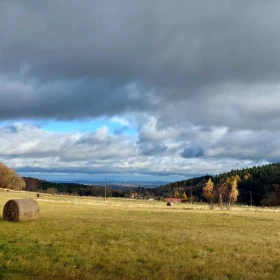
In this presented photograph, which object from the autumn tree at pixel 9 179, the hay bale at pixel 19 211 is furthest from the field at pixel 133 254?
the autumn tree at pixel 9 179

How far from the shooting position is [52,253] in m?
14.6

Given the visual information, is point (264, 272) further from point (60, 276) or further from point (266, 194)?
point (266, 194)

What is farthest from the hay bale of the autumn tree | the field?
the autumn tree

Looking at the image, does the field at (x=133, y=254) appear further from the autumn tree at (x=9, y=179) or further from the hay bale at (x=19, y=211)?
the autumn tree at (x=9, y=179)

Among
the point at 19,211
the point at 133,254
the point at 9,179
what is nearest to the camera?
the point at 133,254

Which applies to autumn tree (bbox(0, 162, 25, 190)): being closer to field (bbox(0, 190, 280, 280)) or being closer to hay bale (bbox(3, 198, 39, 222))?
hay bale (bbox(3, 198, 39, 222))

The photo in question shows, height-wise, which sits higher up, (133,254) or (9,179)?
(9,179)

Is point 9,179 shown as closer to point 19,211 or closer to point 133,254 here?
point 19,211

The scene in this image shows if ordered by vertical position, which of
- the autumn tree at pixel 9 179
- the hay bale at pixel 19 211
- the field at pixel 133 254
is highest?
the autumn tree at pixel 9 179

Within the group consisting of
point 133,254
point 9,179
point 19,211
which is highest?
point 9,179

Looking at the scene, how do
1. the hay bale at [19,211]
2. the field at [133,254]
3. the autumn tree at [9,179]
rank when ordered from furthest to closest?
the autumn tree at [9,179] → the hay bale at [19,211] → the field at [133,254]

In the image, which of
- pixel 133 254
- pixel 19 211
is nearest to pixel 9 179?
pixel 19 211

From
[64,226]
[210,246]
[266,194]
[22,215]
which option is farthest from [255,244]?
[266,194]

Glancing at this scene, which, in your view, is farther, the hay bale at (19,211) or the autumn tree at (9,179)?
the autumn tree at (9,179)
